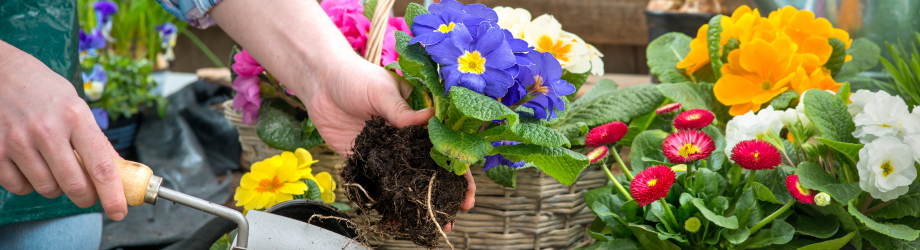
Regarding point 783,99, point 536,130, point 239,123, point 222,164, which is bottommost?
point 222,164

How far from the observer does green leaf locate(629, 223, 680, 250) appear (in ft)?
2.49

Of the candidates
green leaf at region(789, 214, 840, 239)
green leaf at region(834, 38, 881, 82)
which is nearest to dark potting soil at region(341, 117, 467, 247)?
green leaf at region(789, 214, 840, 239)

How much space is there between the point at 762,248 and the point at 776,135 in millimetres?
158

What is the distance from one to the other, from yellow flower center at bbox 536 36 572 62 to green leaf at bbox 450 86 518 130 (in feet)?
1.00

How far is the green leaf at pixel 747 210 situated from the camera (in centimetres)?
75

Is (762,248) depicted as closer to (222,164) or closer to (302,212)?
(302,212)

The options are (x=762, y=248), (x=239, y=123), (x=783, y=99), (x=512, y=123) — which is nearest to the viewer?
(x=512, y=123)

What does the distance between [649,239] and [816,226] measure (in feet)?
0.76

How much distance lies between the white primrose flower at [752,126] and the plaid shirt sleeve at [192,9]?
31.4 inches

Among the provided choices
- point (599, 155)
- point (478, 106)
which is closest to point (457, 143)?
point (478, 106)

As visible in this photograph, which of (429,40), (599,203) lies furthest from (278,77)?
(599,203)

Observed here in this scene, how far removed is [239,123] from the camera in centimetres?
109

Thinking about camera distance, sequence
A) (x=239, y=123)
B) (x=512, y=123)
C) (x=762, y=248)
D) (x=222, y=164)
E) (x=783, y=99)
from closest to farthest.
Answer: (x=512, y=123), (x=762, y=248), (x=783, y=99), (x=239, y=123), (x=222, y=164)

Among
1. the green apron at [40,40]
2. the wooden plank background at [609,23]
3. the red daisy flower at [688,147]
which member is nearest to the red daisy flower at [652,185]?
the red daisy flower at [688,147]
